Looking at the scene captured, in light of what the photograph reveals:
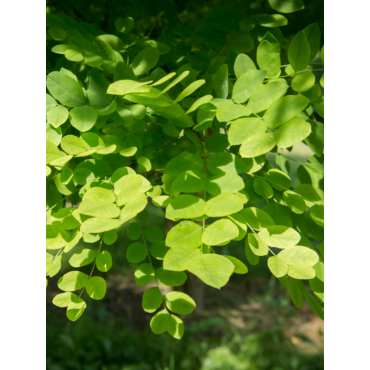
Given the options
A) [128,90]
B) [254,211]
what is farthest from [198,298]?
[128,90]

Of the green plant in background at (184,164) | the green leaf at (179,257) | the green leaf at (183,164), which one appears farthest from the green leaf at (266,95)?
the green leaf at (179,257)

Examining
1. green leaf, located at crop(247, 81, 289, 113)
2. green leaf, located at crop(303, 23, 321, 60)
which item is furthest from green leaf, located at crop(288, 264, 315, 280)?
green leaf, located at crop(303, 23, 321, 60)

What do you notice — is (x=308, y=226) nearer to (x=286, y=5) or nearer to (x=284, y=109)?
(x=284, y=109)

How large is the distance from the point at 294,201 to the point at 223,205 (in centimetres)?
14

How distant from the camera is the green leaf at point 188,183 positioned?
1.38 feet

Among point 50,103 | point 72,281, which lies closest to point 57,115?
point 50,103

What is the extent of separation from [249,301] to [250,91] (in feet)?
8.36

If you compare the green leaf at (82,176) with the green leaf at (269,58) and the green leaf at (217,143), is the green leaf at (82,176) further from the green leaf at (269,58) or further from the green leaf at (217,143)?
the green leaf at (269,58)

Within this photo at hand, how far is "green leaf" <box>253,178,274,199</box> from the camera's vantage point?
48cm

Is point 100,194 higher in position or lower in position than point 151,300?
higher

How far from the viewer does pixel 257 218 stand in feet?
1.49

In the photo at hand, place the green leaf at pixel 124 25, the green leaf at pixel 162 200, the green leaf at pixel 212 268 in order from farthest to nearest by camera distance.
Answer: the green leaf at pixel 124 25
the green leaf at pixel 162 200
the green leaf at pixel 212 268

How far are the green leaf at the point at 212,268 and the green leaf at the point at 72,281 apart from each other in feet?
0.72
